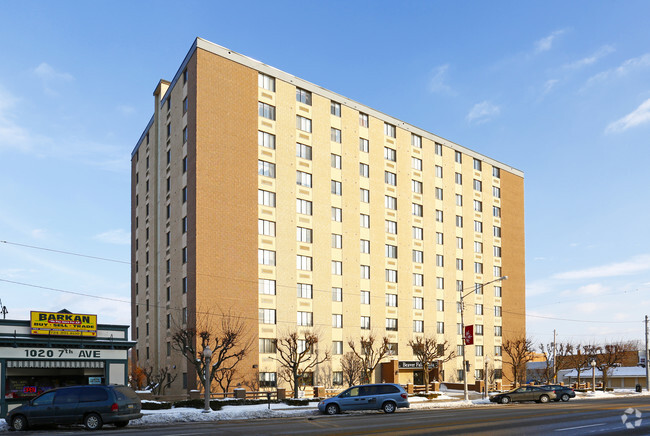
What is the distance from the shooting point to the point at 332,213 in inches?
2493

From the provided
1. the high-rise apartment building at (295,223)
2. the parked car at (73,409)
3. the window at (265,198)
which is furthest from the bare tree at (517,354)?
the parked car at (73,409)

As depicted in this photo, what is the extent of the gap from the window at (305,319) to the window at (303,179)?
12.5 meters

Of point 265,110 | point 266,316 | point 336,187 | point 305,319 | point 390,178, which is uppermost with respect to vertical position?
point 265,110

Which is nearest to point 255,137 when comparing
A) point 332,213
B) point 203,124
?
point 203,124

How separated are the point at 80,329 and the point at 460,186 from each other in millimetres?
53786

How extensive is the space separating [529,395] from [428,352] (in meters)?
16.4

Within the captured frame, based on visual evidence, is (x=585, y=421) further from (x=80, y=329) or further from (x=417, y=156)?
(x=417, y=156)

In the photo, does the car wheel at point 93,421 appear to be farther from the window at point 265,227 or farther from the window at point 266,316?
the window at point 265,227

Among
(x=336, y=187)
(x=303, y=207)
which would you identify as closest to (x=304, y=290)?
(x=303, y=207)

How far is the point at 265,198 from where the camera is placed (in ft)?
189

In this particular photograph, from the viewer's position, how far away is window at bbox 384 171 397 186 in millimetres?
69588

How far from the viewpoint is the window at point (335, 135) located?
212 ft

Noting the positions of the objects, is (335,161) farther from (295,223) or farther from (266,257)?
(266,257)

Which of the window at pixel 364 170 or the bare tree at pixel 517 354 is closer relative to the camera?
the window at pixel 364 170
